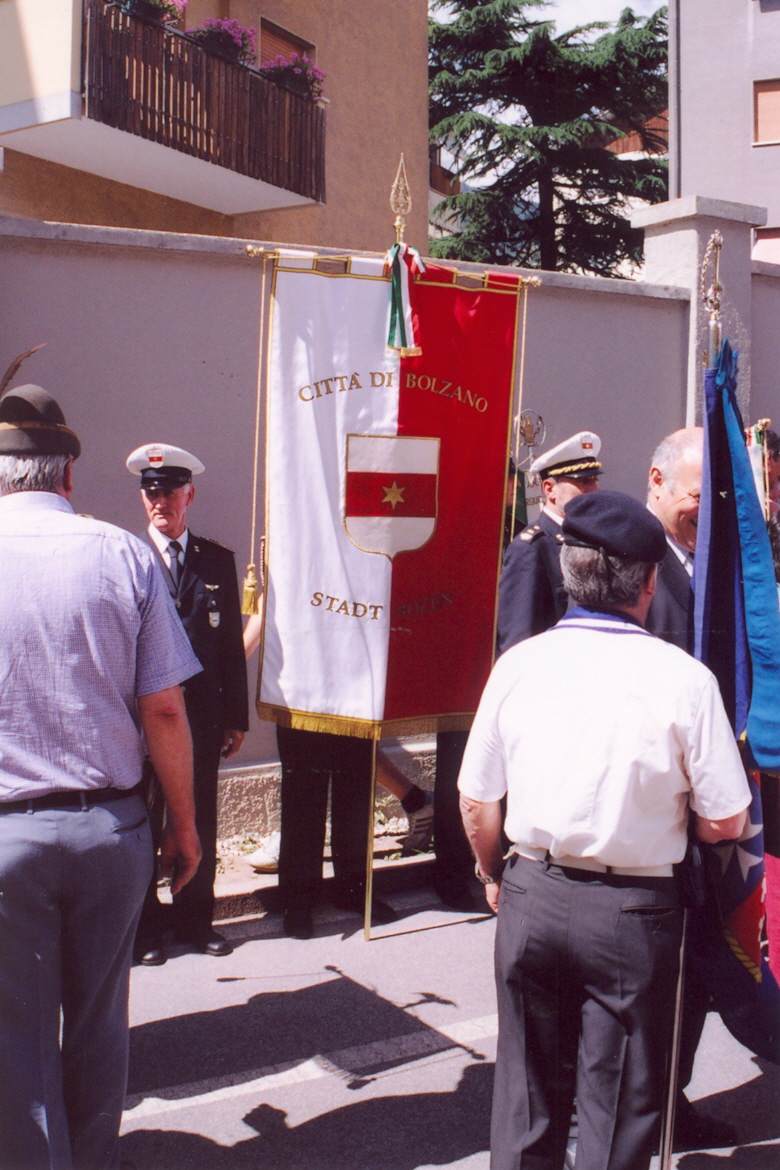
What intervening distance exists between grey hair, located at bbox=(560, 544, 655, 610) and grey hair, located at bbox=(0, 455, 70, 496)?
122 cm

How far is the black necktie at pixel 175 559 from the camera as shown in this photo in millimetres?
4793

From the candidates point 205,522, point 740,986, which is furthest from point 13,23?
point 740,986

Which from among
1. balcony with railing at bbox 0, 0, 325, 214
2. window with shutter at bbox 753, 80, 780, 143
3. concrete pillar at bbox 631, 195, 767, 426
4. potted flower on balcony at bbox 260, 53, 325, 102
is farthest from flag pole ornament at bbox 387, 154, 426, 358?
window with shutter at bbox 753, 80, 780, 143

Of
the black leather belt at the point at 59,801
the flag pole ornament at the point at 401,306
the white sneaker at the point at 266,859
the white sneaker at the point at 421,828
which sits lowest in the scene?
the white sneaker at the point at 266,859

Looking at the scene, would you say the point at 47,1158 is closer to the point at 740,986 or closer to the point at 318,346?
the point at 740,986

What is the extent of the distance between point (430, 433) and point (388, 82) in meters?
13.3

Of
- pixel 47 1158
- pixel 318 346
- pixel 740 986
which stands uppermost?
pixel 318 346

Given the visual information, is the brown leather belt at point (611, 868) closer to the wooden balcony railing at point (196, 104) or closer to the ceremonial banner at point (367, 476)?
the ceremonial banner at point (367, 476)

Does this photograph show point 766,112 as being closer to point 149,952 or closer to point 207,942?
point 207,942

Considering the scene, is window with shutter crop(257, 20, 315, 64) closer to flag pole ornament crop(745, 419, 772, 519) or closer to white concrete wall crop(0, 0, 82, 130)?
white concrete wall crop(0, 0, 82, 130)

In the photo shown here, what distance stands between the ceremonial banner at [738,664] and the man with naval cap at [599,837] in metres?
0.36

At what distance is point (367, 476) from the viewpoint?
4.52 m

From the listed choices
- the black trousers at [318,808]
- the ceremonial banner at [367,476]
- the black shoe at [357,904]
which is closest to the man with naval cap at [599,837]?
the ceremonial banner at [367,476]

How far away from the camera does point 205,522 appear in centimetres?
592
